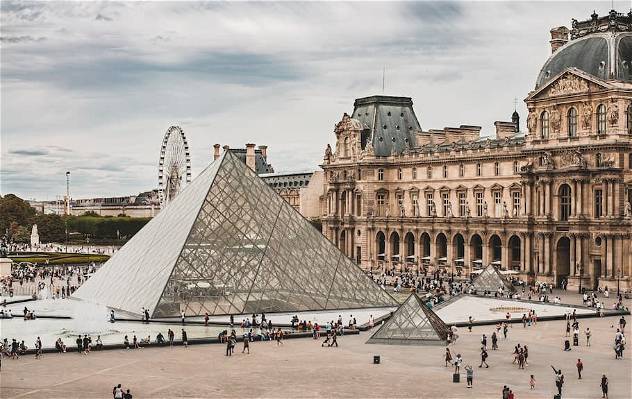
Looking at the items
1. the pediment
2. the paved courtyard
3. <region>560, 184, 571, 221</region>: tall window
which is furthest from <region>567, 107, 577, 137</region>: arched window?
the paved courtyard

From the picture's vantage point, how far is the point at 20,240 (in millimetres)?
118875

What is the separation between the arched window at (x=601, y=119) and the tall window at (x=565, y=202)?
454 cm

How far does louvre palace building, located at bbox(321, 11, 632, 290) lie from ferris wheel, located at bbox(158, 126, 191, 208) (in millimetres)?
15455

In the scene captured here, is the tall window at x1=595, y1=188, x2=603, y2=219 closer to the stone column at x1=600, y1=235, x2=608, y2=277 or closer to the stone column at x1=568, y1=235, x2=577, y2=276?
the stone column at x1=600, y1=235, x2=608, y2=277

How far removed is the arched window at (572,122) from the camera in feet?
206

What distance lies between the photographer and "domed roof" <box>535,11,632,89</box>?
61.0 metres

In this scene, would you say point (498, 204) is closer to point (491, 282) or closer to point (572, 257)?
point (572, 257)

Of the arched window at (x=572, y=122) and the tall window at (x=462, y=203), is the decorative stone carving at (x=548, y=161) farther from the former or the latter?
the tall window at (x=462, y=203)

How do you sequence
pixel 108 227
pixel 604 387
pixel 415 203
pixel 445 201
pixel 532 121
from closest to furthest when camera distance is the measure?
pixel 604 387 < pixel 532 121 < pixel 445 201 < pixel 415 203 < pixel 108 227

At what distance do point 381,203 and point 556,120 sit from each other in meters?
24.4

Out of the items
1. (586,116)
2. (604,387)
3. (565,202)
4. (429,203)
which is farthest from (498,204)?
(604,387)

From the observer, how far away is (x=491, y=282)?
194 ft

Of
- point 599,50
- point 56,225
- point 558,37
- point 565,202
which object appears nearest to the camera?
point 599,50

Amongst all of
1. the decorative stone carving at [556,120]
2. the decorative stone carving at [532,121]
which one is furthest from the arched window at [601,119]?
the decorative stone carving at [532,121]
